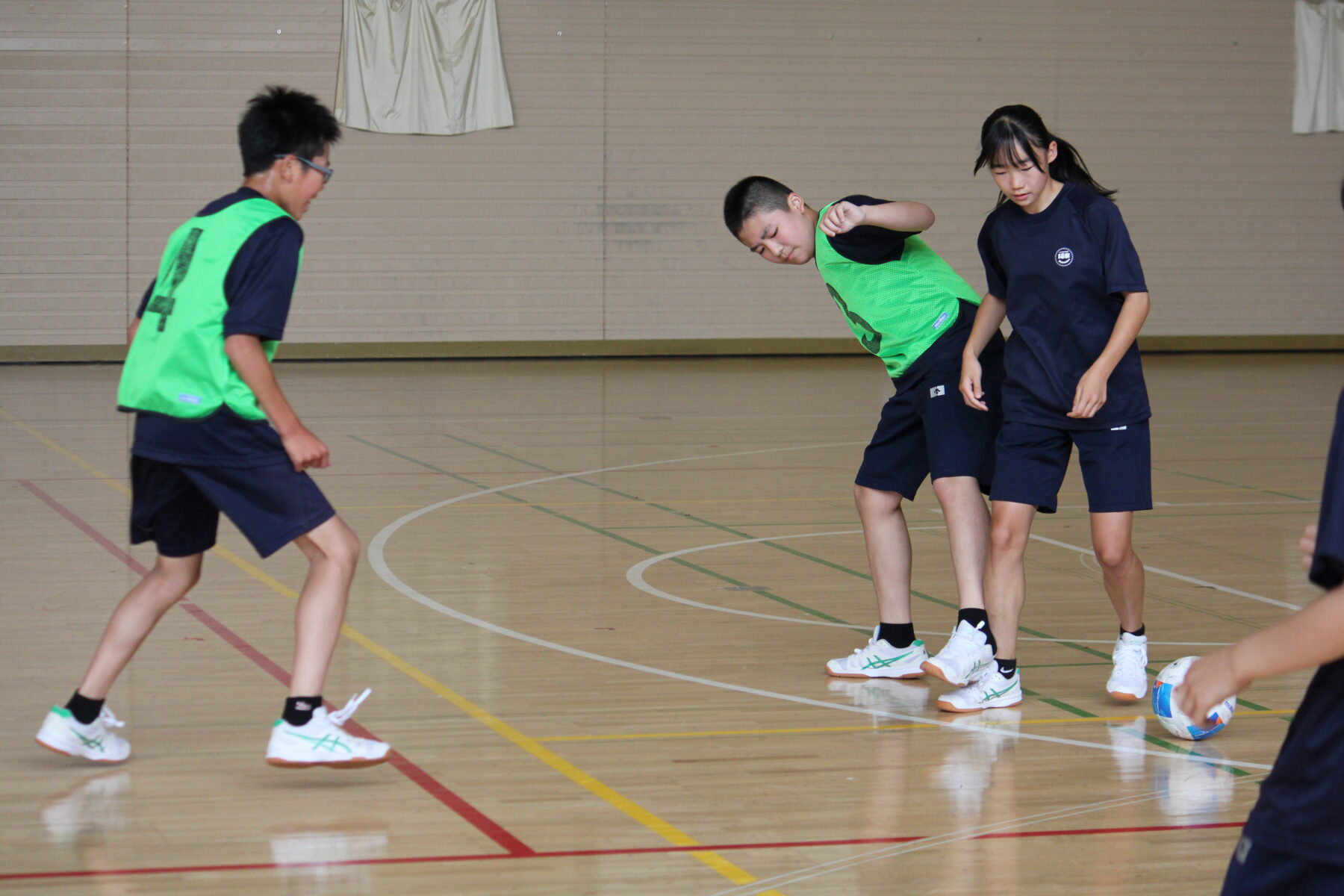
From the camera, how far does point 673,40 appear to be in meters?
15.2

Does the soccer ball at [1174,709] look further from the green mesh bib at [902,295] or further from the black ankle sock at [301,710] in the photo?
the black ankle sock at [301,710]

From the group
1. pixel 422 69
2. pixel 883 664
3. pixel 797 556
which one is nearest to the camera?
pixel 883 664

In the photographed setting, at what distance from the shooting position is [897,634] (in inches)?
185

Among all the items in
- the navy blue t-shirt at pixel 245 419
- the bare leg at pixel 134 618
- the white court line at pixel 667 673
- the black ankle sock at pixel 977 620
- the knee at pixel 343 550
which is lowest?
the white court line at pixel 667 673

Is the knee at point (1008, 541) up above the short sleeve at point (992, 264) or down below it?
below

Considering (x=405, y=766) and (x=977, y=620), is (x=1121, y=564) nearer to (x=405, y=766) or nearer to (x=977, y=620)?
(x=977, y=620)

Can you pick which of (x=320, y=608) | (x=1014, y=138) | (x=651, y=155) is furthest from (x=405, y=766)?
(x=651, y=155)

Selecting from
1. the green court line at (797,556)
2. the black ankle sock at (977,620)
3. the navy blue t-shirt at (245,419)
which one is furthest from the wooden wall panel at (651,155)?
the navy blue t-shirt at (245,419)

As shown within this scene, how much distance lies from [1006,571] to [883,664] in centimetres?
56

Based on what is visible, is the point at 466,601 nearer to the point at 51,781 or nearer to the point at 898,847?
the point at 51,781

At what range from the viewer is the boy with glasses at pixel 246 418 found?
3482 millimetres

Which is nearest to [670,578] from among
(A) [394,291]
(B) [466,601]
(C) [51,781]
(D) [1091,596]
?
(B) [466,601]

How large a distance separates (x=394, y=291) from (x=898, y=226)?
435 inches

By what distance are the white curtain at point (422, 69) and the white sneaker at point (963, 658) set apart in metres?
11.2
